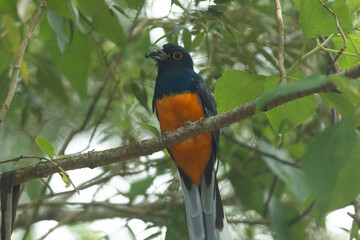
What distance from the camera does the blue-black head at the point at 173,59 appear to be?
13.2ft

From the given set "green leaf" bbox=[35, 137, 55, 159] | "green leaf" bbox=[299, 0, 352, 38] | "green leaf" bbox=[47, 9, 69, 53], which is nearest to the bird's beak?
"green leaf" bbox=[47, 9, 69, 53]

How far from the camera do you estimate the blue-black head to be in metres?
4.03

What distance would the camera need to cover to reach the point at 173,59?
4074 millimetres

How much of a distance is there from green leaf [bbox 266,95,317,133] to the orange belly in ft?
4.75

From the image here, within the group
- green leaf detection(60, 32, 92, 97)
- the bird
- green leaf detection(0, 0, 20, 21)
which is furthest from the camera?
the bird

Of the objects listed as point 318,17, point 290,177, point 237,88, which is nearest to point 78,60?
point 237,88

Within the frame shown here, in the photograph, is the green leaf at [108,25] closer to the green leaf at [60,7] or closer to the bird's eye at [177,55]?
the green leaf at [60,7]

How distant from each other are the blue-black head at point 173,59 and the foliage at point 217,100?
0.56 ft

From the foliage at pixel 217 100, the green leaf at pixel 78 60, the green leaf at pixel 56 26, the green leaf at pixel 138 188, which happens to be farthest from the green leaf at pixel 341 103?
the green leaf at pixel 78 60

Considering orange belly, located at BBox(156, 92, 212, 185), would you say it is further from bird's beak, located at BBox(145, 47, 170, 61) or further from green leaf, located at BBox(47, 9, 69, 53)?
green leaf, located at BBox(47, 9, 69, 53)

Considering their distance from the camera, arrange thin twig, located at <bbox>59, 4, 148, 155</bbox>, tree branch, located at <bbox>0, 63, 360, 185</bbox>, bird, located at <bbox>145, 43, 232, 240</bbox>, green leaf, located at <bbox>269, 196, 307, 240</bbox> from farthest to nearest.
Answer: thin twig, located at <bbox>59, 4, 148, 155</bbox> < bird, located at <bbox>145, 43, 232, 240</bbox> < tree branch, located at <bbox>0, 63, 360, 185</bbox> < green leaf, located at <bbox>269, 196, 307, 240</bbox>

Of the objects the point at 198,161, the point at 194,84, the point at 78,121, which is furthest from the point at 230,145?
the point at 78,121

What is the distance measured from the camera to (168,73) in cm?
396

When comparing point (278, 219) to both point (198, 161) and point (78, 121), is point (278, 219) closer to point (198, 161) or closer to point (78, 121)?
point (198, 161)
